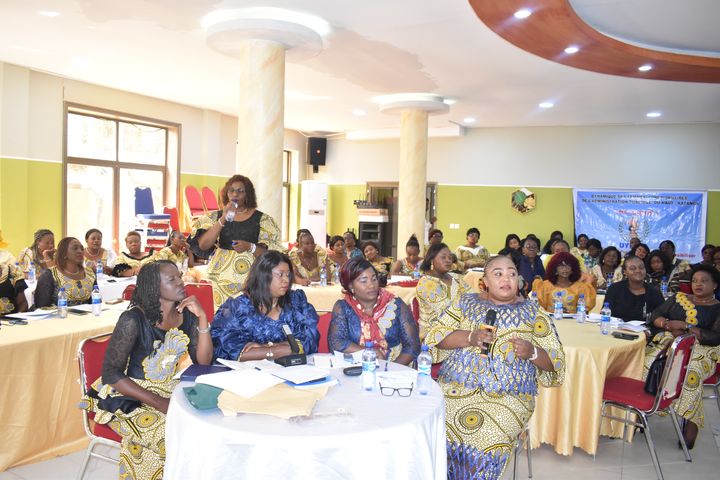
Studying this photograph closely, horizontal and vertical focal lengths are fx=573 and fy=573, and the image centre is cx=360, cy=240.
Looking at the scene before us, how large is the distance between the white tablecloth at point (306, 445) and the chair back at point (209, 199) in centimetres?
1041

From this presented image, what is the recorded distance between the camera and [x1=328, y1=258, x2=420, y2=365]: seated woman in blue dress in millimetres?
3381

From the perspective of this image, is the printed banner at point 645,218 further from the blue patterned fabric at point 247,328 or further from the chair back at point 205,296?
the blue patterned fabric at point 247,328

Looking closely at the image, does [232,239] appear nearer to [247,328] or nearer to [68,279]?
[68,279]

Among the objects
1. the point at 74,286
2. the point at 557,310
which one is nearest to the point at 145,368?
the point at 74,286

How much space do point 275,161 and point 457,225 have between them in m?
8.30

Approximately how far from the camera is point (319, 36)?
664 cm

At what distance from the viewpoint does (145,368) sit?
2.73 m

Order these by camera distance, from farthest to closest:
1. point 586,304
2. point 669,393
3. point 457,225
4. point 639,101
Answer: point 457,225
point 639,101
point 586,304
point 669,393

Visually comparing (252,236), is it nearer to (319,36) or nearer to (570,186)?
(319,36)

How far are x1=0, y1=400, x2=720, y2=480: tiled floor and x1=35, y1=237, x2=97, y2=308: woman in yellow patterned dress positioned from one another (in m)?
1.54

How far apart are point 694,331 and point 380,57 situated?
5.15m

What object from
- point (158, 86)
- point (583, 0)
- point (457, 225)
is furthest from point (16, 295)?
point (457, 225)

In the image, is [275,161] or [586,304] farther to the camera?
[275,161]

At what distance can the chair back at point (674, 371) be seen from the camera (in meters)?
3.54
